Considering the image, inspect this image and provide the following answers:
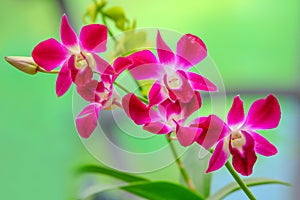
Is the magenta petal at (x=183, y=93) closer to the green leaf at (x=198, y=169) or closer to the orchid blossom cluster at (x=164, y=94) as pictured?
the orchid blossom cluster at (x=164, y=94)

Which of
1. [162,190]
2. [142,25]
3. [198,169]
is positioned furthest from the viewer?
[142,25]

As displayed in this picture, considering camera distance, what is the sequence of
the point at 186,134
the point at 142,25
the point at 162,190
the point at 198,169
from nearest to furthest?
the point at 186,134 < the point at 162,190 < the point at 198,169 < the point at 142,25

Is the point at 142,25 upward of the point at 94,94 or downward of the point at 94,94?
upward

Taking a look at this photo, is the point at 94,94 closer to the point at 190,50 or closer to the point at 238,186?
the point at 190,50

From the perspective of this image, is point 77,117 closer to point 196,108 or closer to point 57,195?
point 196,108

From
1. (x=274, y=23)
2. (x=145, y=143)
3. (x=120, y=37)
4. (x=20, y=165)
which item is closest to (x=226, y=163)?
(x=120, y=37)

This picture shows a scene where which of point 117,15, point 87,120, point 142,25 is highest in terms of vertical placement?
point 142,25

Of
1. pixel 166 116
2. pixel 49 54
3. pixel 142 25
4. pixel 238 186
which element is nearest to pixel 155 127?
pixel 166 116

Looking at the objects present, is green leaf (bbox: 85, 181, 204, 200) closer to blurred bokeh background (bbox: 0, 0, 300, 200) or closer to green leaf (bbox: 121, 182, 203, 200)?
green leaf (bbox: 121, 182, 203, 200)

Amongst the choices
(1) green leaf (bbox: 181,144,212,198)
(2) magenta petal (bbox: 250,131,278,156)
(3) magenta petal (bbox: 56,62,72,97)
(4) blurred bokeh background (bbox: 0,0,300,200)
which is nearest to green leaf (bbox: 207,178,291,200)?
(1) green leaf (bbox: 181,144,212,198)
